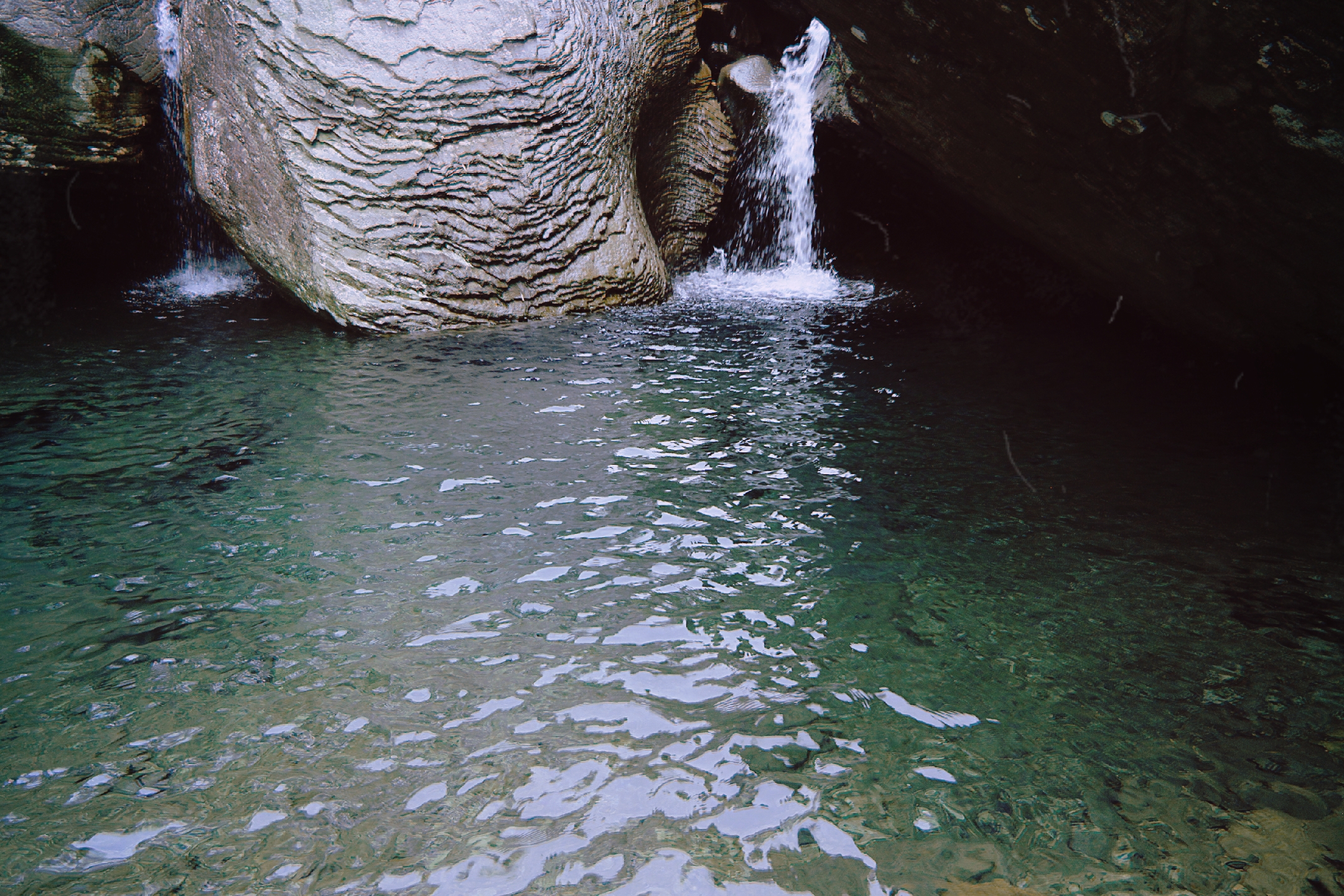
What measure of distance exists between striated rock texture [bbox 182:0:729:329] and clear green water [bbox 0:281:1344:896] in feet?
5.45

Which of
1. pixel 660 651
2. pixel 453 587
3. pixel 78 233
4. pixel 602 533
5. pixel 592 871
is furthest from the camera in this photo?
pixel 78 233

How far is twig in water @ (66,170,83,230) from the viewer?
5.78 meters

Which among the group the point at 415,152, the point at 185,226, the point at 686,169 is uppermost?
the point at 686,169

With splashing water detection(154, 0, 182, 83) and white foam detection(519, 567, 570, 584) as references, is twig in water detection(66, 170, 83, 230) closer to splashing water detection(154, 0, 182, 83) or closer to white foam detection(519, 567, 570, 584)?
splashing water detection(154, 0, 182, 83)

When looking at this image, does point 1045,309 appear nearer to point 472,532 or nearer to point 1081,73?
point 1081,73

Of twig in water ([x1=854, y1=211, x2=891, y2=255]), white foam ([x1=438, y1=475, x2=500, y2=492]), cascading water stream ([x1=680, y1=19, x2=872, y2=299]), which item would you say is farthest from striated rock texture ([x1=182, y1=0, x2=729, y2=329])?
white foam ([x1=438, y1=475, x2=500, y2=492])

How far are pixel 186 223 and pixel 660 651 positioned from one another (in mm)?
6470

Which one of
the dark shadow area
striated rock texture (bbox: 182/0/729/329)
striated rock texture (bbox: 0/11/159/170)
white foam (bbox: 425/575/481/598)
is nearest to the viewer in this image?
Answer: white foam (bbox: 425/575/481/598)

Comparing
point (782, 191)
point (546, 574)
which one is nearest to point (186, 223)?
point (782, 191)

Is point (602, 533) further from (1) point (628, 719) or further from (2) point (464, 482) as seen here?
(1) point (628, 719)

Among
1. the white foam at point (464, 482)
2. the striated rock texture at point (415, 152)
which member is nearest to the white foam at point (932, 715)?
the white foam at point (464, 482)

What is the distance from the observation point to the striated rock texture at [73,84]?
518 cm

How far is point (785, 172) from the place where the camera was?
681cm

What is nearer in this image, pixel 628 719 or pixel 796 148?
pixel 628 719
